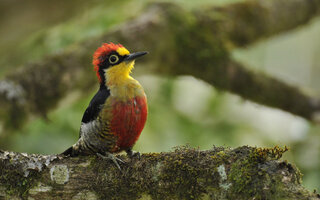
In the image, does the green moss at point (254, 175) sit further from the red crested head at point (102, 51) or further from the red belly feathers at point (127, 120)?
the red crested head at point (102, 51)

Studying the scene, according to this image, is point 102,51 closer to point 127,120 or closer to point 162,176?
point 127,120

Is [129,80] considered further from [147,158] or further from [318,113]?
[318,113]

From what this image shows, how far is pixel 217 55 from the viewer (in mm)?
5703

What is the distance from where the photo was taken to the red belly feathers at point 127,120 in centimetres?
353

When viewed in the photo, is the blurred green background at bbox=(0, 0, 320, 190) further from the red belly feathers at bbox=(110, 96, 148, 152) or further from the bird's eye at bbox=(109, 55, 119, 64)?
the red belly feathers at bbox=(110, 96, 148, 152)

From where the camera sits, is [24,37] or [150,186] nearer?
[150,186]

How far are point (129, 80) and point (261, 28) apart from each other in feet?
10.5

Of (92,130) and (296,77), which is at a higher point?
(296,77)

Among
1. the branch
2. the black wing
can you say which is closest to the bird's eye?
the black wing

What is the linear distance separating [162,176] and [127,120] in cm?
95

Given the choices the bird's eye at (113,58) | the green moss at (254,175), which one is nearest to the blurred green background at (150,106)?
Answer: the bird's eye at (113,58)

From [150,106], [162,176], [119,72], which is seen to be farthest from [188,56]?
[162,176]

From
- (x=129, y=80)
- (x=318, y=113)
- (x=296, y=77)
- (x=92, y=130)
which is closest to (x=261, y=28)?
(x=318, y=113)

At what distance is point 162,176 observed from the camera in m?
2.70
